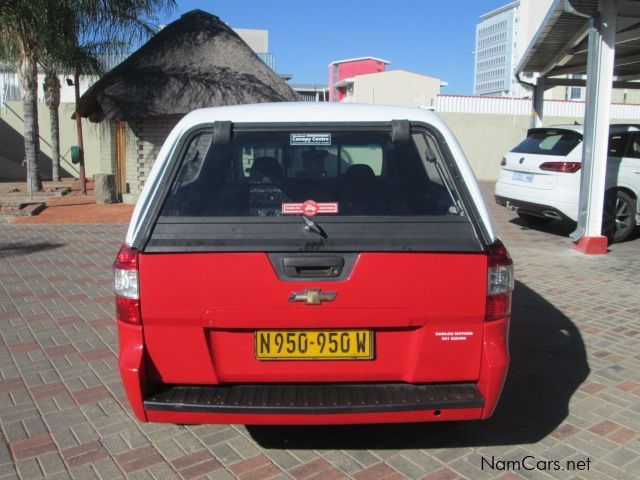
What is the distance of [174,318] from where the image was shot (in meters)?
2.84

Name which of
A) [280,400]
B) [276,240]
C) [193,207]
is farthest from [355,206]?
[280,400]

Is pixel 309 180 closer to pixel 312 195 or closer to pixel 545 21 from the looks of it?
pixel 312 195

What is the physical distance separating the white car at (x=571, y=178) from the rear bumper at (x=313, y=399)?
6856mm

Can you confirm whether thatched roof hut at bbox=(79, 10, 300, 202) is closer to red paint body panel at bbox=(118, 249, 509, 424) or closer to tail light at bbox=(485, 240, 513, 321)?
red paint body panel at bbox=(118, 249, 509, 424)

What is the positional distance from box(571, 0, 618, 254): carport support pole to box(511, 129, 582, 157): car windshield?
30.7 inches

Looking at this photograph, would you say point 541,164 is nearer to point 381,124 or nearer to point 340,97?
point 381,124

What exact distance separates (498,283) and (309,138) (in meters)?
1.18

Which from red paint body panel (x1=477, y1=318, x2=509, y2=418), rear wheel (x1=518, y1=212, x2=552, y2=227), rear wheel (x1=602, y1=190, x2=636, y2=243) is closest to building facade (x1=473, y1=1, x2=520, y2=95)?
rear wheel (x1=518, y1=212, x2=552, y2=227)

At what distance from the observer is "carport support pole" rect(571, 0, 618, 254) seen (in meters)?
8.36

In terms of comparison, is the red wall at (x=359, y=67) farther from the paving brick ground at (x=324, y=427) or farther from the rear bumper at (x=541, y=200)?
the paving brick ground at (x=324, y=427)

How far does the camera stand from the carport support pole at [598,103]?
8359mm

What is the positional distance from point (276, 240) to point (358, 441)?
4.47 ft

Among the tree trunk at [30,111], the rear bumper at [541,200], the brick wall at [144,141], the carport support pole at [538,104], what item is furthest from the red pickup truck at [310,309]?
the tree trunk at [30,111]

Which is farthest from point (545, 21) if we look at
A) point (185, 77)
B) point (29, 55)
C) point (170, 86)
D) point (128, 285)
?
point (29, 55)
